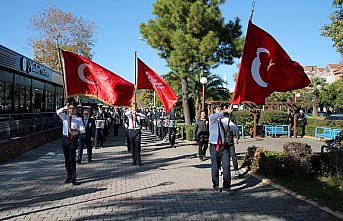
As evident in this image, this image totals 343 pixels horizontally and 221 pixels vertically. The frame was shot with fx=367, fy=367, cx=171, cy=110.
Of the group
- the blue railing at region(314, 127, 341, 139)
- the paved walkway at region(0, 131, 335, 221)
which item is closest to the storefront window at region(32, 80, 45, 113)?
the paved walkway at region(0, 131, 335, 221)

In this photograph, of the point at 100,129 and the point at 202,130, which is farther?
the point at 100,129

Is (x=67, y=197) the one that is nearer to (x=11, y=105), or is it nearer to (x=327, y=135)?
(x=11, y=105)

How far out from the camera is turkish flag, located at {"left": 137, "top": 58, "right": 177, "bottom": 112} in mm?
10484

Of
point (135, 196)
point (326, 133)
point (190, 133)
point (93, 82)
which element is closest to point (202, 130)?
point (93, 82)

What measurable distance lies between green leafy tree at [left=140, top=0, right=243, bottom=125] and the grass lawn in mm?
12624

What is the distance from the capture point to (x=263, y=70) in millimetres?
6574

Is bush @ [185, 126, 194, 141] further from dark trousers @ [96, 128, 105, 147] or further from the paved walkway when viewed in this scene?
the paved walkway

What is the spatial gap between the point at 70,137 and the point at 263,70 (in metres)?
4.35

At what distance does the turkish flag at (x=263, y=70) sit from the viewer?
21.3 feet

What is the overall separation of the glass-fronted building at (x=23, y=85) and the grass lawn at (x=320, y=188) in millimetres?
11013

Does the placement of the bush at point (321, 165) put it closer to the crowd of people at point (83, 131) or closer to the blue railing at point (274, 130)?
the crowd of people at point (83, 131)

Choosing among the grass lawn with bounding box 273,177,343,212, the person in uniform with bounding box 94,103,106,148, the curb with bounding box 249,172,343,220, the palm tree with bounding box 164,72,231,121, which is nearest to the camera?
the curb with bounding box 249,172,343,220

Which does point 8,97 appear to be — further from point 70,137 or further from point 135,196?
point 135,196

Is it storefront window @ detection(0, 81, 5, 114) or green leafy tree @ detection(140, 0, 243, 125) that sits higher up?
green leafy tree @ detection(140, 0, 243, 125)
